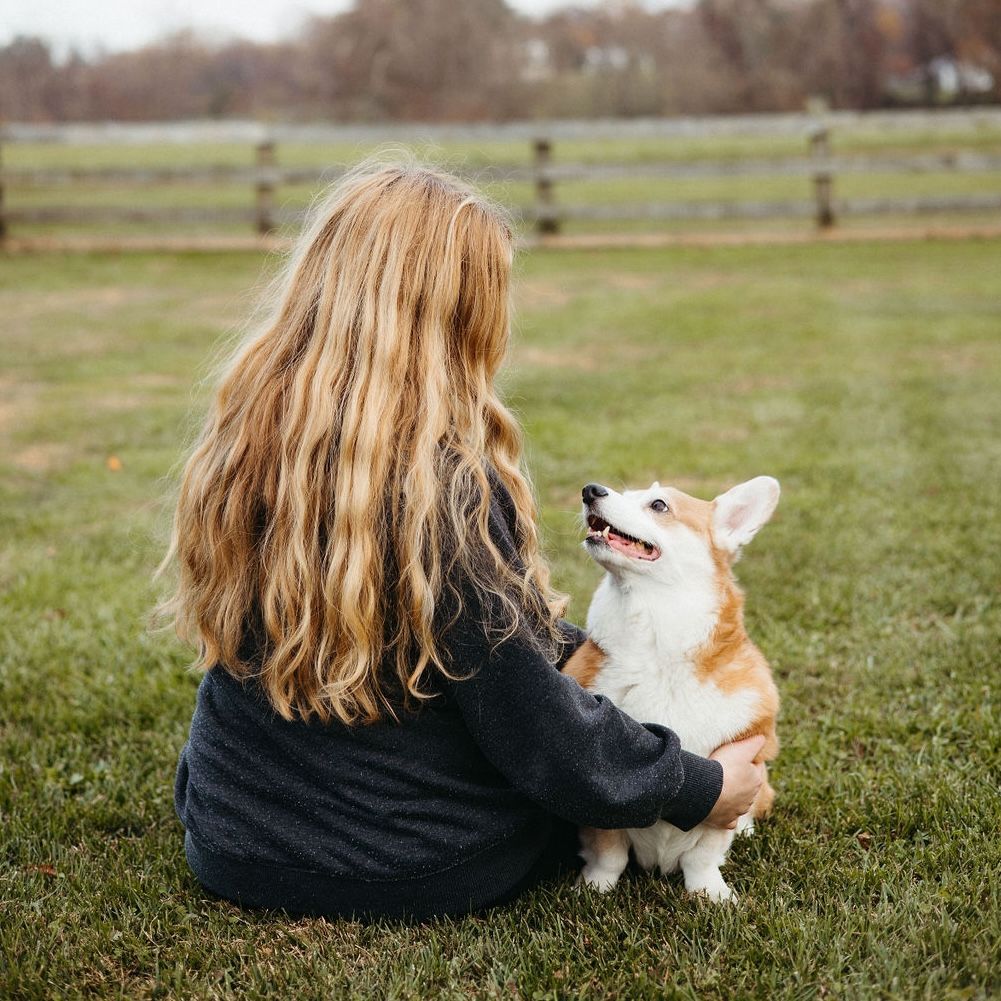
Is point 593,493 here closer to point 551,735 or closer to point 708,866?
point 551,735

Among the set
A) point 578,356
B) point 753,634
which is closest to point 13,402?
point 578,356

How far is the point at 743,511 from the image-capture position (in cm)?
258

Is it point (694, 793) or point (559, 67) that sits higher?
point (559, 67)

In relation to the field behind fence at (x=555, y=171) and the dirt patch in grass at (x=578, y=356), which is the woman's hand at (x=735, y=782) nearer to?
the dirt patch in grass at (x=578, y=356)

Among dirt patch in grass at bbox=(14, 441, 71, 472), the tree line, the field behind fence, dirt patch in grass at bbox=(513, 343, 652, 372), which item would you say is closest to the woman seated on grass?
dirt patch in grass at bbox=(14, 441, 71, 472)

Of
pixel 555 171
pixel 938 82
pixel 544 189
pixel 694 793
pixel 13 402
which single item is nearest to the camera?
pixel 694 793

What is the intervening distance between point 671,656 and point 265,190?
1269cm

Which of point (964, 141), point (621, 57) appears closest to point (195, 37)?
point (621, 57)

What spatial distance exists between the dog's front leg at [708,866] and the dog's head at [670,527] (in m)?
0.55

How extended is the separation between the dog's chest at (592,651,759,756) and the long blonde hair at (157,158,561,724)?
0.25 meters

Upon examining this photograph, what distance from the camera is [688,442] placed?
5992mm

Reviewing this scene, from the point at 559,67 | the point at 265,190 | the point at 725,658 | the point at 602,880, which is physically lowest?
the point at 602,880

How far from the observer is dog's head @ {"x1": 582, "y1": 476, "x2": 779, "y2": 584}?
2.42 metres

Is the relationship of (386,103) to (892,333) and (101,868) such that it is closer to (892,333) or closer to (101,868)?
(892,333)
